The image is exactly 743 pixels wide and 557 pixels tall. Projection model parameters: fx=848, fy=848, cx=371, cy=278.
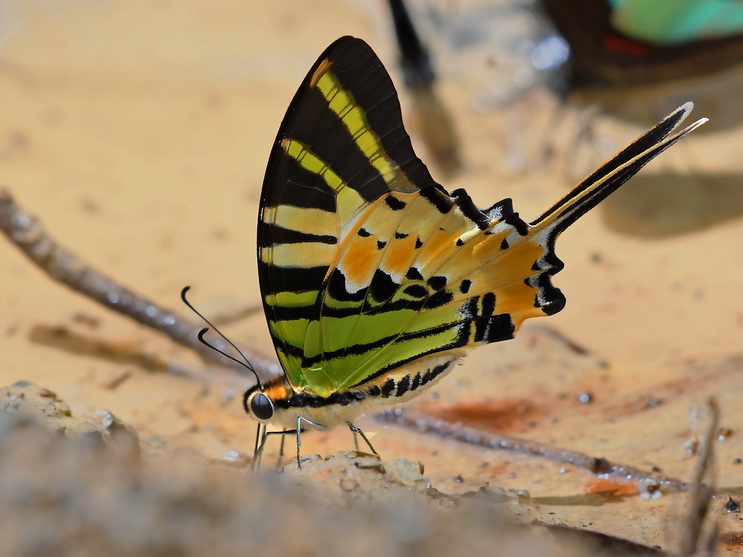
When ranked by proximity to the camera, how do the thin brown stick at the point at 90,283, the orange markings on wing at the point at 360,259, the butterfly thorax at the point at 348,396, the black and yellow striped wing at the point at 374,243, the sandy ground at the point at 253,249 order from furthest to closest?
the thin brown stick at the point at 90,283, the sandy ground at the point at 253,249, the butterfly thorax at the point at 348,396, the orange markings on wing at the point at 360,259, the black and yellow striped wing at the point at 374,243

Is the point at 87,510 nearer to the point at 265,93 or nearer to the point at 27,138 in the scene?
the point at 27,138

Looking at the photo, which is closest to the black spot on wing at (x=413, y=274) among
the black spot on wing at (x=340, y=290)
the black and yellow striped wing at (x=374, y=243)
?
the black and yellow striped wing at (x=374, y=243)

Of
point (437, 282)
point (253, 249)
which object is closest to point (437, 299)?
point (437, 282)

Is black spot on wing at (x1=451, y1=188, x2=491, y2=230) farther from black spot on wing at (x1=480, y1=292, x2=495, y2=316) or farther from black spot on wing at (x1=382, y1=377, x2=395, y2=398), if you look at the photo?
black spot on wing at (x1=382, y1=377, x2=395, y2=398)

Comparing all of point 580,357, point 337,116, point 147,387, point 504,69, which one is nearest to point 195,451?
point 147,387

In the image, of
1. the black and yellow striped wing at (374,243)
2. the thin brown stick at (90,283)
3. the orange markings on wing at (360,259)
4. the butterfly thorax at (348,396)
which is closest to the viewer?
the black and yellow striped wing at (374,243)

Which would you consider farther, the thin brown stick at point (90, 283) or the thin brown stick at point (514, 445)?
the thin brown stick at point (90, 283)

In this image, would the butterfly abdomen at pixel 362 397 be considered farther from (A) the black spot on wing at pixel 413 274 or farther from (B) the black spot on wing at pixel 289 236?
(B) the black spot on wing at pixel 289 236

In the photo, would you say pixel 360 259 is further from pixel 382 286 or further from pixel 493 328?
pixel 493 328

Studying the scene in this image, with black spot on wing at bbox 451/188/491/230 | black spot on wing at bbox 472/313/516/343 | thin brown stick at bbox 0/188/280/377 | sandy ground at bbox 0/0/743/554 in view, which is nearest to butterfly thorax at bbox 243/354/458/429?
black spot on wing at bbox 472/313/516/343
